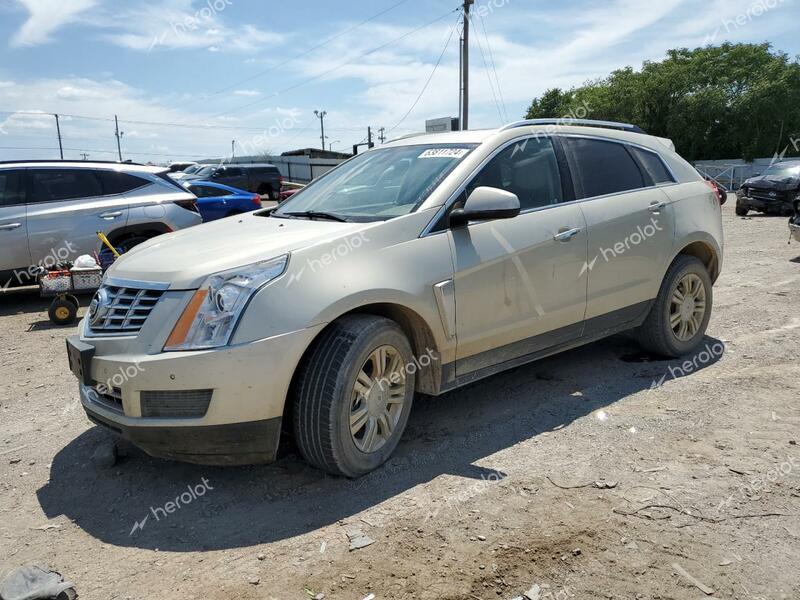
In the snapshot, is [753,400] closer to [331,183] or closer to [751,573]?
[751,573]

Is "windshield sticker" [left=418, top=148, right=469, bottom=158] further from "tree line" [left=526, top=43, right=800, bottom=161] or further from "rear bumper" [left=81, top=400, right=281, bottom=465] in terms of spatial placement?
"tree line" [left=526, top=43, right=800, bottom=161]

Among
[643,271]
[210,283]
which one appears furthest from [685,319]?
[210,283]

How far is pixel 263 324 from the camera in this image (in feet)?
9.87

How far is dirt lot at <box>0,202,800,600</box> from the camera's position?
2.61m

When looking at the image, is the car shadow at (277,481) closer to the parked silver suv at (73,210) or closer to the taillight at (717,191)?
the taillight at (717,191)

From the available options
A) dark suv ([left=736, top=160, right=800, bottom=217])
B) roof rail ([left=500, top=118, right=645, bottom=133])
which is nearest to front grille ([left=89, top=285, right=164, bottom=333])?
roof rail ([left=500, top=118, right=645, bottom=133])

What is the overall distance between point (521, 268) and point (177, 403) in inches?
84.6

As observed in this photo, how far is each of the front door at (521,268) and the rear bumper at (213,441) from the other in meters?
→ 1.24

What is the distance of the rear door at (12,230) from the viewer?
7957 millimetres

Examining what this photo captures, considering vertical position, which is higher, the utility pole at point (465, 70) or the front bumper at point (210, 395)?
the utility pole at point (465, 70)

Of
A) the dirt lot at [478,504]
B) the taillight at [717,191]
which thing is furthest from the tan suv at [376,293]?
the taillight at [717,191]

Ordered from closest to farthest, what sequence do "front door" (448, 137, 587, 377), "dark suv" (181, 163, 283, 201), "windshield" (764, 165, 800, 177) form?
"front door" (448, 137, 587, 377) < "windshield" (764, 165, 800, 177) < "dark suv" (181, 163, 283, 201)

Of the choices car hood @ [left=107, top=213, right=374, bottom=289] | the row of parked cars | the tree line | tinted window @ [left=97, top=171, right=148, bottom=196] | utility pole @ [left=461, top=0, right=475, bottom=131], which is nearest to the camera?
car hood @ [left=107, top=213, right=374, bottom=289]

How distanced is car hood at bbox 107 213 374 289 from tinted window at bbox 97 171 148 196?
17.4ft
